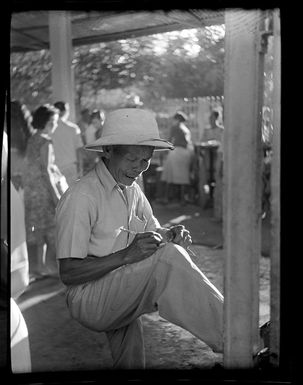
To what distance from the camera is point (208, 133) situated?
9867mm

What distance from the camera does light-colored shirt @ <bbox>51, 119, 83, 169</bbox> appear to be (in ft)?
17.7

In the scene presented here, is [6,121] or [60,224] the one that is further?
[60,224]

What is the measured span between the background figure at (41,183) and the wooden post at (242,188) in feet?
8.41

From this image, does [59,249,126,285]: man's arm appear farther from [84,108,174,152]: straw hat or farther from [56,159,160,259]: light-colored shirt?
[84,108,174,152]: straw hat

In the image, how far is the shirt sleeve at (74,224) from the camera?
226 cm

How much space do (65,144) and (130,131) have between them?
10.7ft

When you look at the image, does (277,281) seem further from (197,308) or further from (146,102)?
(146,102)

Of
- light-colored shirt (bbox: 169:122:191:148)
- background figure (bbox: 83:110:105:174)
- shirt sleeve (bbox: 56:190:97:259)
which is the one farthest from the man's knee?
light-colored shirt (bbox: 169:122:191:148)

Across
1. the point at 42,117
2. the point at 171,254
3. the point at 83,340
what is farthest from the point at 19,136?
the point at 171,254

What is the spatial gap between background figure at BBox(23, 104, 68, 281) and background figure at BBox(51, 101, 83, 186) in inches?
27.5

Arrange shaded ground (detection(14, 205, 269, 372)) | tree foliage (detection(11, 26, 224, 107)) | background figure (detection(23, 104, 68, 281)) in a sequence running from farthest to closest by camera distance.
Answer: tree foliage (detection(11, 26, 224, 107)) → background figure (detection(23, 104, 68, 281)) → shaded ground (detection(14, 205, 269, 372))

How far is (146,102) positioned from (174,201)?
2633 millimetres

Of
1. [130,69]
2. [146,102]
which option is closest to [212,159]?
[130,69]

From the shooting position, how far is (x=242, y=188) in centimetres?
203
